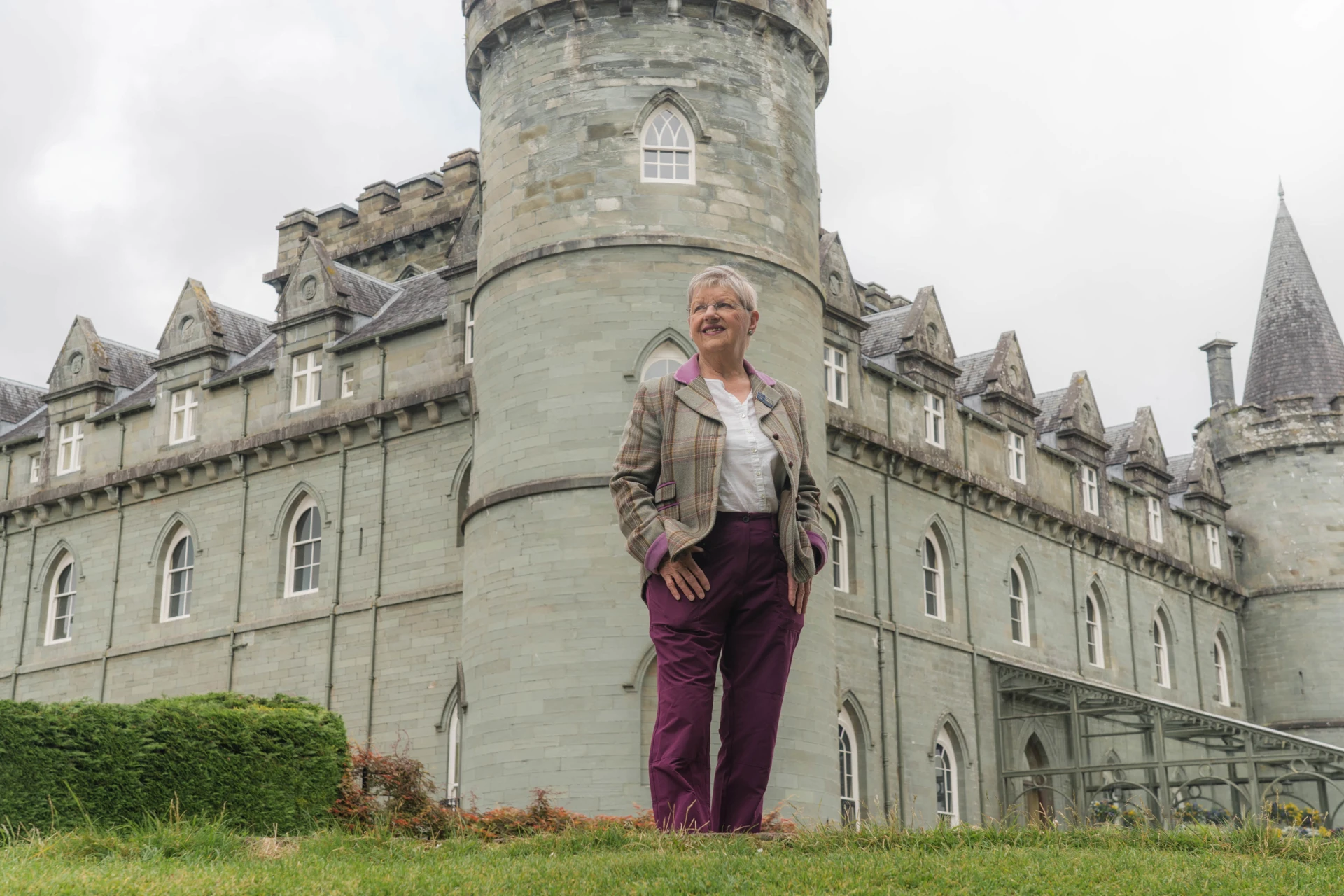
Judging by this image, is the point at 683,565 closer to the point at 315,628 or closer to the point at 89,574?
the point at 315,628

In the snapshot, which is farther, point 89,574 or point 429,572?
point 89,574

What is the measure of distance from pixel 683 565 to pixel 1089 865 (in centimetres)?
261

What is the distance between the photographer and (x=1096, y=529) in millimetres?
35906

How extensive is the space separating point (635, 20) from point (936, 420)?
11821 millimetres

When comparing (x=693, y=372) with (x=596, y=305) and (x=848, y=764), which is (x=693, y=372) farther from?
(x=848, y=764)

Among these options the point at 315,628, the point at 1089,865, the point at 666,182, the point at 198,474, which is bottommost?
the point at 1089,865

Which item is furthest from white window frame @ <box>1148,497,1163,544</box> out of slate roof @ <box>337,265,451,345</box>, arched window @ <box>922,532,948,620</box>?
slate roof @ <box>337,265,451,345</box>

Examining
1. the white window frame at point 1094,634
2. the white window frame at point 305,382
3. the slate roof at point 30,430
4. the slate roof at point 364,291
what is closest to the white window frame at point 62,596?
the slate roof at point 30,430

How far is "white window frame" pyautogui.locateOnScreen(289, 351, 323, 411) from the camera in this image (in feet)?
96.7

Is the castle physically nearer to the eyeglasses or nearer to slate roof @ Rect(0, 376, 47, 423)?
slate roof @ Rect(0, 376, 47, 423)

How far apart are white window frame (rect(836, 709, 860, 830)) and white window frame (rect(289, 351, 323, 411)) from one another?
1093 cm

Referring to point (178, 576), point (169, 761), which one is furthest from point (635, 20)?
point (178, 576)

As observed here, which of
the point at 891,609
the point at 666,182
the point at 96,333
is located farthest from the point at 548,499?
the point at 96,333

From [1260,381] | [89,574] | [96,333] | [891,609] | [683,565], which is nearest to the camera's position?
[683,565]
